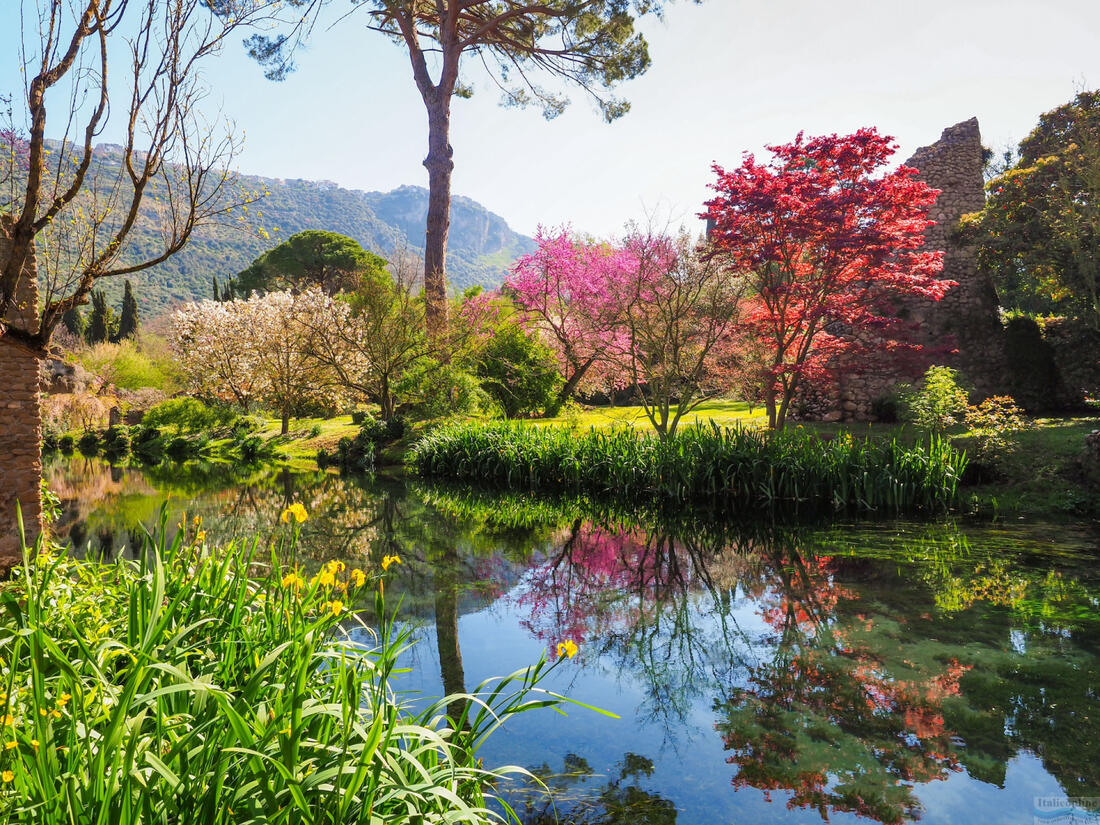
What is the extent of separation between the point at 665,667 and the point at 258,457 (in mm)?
16637

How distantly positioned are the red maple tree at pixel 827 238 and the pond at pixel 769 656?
376 centimetres

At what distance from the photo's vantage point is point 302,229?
292 feet

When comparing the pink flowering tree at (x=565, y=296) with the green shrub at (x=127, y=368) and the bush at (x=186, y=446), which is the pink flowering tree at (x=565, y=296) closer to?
the bush at (x=186, y=446)

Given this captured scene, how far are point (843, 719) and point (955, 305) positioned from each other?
1397 centimetres

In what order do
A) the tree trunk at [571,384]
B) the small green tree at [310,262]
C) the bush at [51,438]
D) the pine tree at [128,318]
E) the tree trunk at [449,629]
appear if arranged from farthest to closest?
1. the small green tree at [310,262]
2. the pine tree at [128,318]
3. the bush at [51,438]
4. the tree trunk at [571,384]
5. the tree trunk at [449,629]

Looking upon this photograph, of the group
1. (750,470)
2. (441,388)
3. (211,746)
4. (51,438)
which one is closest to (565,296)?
(441,388)

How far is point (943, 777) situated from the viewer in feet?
9.85

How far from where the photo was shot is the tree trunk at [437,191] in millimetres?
16375

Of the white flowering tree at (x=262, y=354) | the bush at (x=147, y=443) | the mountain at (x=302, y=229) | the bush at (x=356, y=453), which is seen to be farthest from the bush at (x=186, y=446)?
the bush at (x=356, y=453)

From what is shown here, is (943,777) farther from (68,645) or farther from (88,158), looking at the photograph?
(88,158)

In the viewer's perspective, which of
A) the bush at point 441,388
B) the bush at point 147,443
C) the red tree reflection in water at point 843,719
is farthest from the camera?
the bush at point 147,443

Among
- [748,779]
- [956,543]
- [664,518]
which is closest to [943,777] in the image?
[748,779]

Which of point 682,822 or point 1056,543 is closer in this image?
point 682,822

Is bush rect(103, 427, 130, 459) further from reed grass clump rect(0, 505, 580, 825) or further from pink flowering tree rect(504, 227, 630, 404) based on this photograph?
reed grass clump rect(0, 505, 580, 825)
